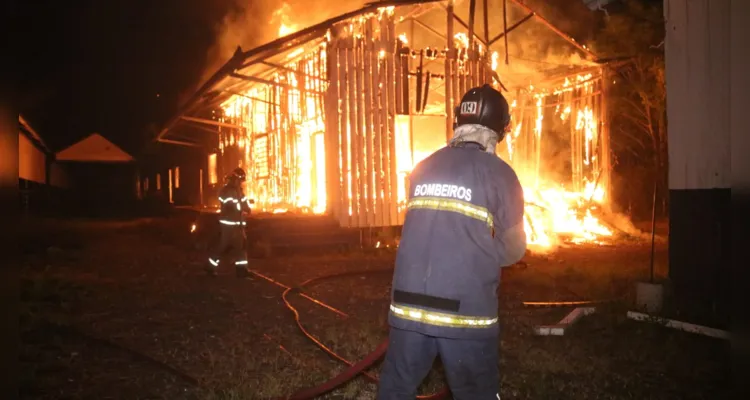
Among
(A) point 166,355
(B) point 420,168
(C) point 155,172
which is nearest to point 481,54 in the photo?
(A) point 166,355

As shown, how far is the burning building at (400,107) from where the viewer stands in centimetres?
1327

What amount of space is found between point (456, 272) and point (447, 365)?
439 millimetres

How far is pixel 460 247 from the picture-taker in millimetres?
2707

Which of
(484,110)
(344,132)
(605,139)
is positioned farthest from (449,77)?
(484,110)

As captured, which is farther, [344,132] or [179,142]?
[179,142]

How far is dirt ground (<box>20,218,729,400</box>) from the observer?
4762mm

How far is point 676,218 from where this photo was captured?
6926mm

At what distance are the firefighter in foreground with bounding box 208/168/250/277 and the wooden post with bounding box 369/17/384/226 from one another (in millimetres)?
4331

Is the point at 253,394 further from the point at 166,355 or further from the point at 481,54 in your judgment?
the point at 481,54

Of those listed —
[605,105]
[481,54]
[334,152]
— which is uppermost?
[481,54]

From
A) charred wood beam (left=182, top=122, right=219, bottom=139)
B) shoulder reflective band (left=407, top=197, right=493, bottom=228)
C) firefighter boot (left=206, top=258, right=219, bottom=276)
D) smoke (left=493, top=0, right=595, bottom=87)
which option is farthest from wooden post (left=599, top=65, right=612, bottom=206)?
shoulder reflective band (left=407, top=197, right=493, bottom=228)

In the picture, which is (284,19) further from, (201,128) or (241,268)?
(201,128)

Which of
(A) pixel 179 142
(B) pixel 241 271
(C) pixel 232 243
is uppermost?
(A) pixel 179 142

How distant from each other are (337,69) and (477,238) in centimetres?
1100
